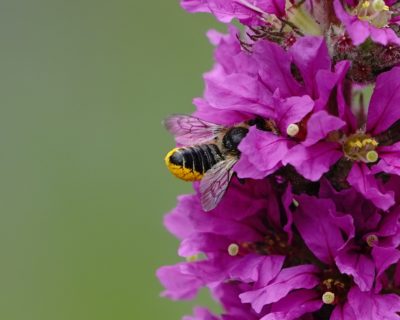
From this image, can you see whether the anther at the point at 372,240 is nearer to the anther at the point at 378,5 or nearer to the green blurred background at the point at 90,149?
the anther at the point at 378,5

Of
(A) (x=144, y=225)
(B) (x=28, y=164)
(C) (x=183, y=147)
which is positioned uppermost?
(C) (x=183, y=147)

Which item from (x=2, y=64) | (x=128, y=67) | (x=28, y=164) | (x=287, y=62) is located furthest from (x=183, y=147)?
(x=2, y=64)

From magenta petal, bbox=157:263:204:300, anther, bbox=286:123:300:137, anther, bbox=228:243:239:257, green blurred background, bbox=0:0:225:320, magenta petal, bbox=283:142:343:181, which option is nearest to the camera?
magenta petal, bbox=283:142:343:181

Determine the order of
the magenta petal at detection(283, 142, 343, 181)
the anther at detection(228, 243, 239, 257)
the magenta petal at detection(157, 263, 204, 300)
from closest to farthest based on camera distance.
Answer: the magenta petal at detection(283, 142, 343, 181) < the anther at detection(228, 243, 239, 257) < the magenta petal at detection(157, 263, 204, 300)

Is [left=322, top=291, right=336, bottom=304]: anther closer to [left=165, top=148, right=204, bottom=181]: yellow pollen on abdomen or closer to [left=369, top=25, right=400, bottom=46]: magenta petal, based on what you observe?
[left=165, top=148, right=204, bottom=181]: yellow pollen on abdomen

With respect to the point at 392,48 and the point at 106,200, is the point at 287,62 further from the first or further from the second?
the point at 106,200

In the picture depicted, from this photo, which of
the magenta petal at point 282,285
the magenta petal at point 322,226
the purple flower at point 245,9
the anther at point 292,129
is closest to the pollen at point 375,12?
the purple flower at point 245,9

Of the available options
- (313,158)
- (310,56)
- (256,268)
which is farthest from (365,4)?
(256,268)

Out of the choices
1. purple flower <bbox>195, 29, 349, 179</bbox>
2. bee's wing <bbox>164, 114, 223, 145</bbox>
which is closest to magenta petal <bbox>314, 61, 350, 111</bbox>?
purple flower <bbox>195, 29, 349, 179</bbox>
